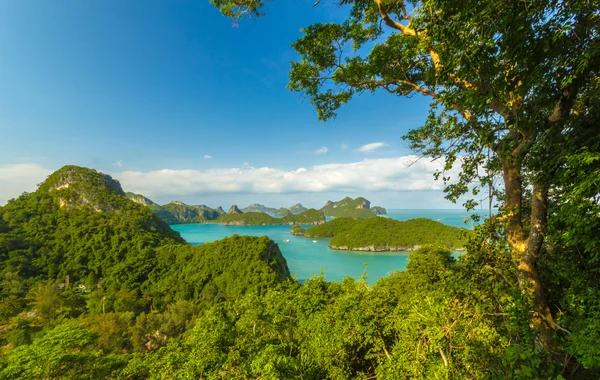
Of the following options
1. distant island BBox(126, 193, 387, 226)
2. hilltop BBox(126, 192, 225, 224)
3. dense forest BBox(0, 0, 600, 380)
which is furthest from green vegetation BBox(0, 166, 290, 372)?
hilltop BBox(126, 192, 225, 224)

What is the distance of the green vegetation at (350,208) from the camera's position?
133 m

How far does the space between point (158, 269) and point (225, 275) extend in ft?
36.6

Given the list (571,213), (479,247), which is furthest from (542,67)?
(479,247)

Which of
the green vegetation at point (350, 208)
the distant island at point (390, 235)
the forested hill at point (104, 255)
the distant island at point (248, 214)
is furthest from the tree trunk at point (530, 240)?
the green vegetation at point (350, 208)

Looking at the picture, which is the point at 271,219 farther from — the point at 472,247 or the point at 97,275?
the point at 472,247

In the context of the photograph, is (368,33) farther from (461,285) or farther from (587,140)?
(461,285)

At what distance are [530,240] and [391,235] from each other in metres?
55.7

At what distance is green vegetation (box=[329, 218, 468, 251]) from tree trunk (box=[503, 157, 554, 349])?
173ft

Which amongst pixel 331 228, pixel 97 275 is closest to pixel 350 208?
pixel 331 228

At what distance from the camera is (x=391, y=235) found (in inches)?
2105

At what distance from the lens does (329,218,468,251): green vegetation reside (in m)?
50.2

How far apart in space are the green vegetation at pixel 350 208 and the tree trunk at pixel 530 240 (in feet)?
422

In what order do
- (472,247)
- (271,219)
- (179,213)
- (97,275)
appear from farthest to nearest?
(179,213)
(271,219)
(97,275)
(472,247)

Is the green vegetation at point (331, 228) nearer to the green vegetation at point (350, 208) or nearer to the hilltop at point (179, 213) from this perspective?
the green vegetation at point (350, 208)
